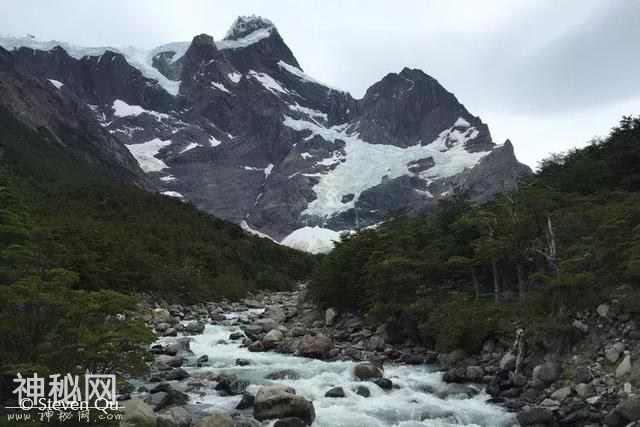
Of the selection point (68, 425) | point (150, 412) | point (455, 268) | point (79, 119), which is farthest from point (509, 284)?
point (79, 119)

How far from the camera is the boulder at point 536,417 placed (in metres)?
13.1

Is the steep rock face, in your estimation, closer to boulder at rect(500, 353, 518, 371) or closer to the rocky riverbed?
the rocky riverbed

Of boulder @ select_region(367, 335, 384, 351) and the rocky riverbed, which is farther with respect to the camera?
boulder @ select_region(367, 335, 384, 351)

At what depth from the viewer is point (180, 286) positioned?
4100cm

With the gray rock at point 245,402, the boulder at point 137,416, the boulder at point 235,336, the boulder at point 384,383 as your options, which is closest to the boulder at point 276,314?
the boulder at point 235,336

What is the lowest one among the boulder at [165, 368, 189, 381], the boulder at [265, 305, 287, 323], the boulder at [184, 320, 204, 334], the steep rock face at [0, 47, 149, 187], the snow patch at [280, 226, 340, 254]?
the boulder at [165, 368, 189, 381]

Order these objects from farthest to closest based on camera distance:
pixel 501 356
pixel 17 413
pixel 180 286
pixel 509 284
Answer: pixel 180 286 → pixel 509 284 → pixel 501 356 → pixel 17 413

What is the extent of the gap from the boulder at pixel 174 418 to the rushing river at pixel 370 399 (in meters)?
1.26

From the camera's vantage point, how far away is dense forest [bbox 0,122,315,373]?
10172 millimetres

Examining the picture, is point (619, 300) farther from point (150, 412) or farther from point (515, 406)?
point (150, 412)

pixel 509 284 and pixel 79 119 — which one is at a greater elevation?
pixel 79 119

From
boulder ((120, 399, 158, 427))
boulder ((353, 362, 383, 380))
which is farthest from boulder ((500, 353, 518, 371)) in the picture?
boulder ((120, 399, 158, 427))

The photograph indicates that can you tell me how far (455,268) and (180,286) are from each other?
75.9 feet

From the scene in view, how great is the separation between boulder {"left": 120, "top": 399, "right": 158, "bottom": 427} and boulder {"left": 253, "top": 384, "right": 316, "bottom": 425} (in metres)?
3.05
